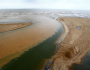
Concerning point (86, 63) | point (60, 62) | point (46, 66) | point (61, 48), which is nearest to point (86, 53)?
point (86, 63)

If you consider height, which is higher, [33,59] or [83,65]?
[33,59]

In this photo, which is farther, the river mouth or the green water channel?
the river mouth

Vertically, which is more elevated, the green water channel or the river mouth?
the green water channel

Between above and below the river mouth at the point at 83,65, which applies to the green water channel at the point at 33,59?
above

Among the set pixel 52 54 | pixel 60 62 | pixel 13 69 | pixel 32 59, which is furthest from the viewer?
pixel 52 54

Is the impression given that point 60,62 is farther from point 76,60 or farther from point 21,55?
point 21,55

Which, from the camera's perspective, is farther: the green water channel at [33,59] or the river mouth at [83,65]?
the river mouth at [83,65]

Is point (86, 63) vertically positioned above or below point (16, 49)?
below

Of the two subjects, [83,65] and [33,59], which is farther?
[33,59]
